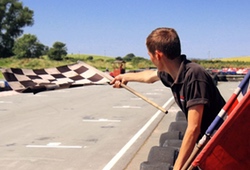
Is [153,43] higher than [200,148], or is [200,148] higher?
[153,43]

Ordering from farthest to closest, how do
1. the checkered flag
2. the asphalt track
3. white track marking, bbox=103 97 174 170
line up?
the asphalt track → white track marking, bbox=103 97 174 170 → the checkered flag

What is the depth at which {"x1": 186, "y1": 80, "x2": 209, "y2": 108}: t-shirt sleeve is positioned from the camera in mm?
3383

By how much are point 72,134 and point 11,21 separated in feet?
253

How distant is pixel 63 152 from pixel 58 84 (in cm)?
453

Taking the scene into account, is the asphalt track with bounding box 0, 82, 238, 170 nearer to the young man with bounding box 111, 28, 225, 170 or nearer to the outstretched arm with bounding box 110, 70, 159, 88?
the outstretched arm with bounding box 110, 70, 159, 88

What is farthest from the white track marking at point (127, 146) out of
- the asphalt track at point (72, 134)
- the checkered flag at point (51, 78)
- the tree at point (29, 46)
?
the tree at point (29, 46)

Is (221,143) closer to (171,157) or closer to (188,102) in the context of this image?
(188,102)

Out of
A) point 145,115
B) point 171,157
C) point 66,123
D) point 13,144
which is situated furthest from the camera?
Result: point 145,115

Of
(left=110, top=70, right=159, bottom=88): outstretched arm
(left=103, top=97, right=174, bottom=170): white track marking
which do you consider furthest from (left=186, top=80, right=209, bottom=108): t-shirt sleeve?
(left=103, top=97, right=174, bottom=170): white track marking

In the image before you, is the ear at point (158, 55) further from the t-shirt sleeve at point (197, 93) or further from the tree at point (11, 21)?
the tree at point (11, 21)

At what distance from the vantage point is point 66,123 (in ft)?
42.4

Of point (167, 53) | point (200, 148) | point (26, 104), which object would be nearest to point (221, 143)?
point (200, 148)

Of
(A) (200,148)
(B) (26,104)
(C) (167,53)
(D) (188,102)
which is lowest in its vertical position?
(B) (26,104)

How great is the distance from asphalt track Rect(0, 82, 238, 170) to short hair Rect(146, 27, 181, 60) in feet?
5.40
